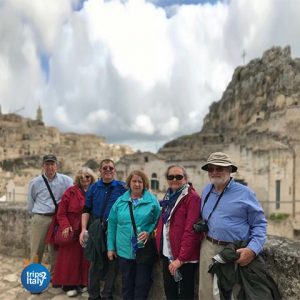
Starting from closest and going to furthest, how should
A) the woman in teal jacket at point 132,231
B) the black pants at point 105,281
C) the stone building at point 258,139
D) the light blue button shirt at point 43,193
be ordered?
1. the woman in teal jacket at point 132,231
2. the black pants at point 105,281
3. the light blue button shirt at point 43,193
4. the stone building at point 258,139

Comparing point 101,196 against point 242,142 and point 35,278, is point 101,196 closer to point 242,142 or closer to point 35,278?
point 35,278

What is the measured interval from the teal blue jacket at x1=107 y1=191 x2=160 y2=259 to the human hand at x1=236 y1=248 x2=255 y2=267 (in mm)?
1345

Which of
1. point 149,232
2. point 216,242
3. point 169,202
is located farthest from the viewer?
point 149,232

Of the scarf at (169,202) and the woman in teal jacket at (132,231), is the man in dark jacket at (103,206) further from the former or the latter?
the scarf at (169,202)

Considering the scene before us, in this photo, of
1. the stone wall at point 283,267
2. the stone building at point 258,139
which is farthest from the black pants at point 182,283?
the stone building at point 258,139

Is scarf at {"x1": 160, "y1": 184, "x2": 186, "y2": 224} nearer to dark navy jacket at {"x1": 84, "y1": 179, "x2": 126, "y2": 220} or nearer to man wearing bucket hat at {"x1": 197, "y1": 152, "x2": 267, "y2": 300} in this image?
man wearing bucket hat at {"x1": 197, "y1": 152, "x2": 267, "y2": 300}

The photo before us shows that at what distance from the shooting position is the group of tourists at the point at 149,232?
3.12m

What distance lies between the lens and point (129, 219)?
4129 mm

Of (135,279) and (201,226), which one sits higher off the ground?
(201,226)

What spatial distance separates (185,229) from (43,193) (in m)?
2.87

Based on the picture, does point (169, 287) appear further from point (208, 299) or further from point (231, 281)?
point (231, 281)

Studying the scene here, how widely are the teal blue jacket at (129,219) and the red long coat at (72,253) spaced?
105 centimetres

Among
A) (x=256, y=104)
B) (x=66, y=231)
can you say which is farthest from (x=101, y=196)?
(x=256, y=104)

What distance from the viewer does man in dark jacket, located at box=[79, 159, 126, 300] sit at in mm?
4629
